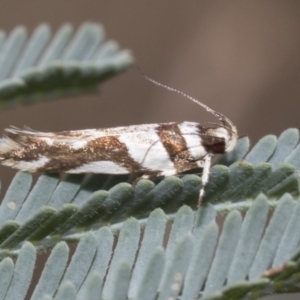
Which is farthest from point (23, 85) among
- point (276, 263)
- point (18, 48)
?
point (276, 263)

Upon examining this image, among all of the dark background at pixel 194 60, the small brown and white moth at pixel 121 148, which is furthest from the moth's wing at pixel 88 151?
the dark background at pixel 194 60

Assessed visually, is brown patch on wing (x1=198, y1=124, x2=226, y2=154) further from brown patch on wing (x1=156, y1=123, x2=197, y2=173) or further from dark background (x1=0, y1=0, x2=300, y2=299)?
dark background (x1=0, y1=0, x2=300, y2=299)

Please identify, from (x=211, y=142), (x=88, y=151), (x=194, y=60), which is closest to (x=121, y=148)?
(x=88, y=151)

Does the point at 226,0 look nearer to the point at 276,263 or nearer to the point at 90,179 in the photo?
the point at 90,179

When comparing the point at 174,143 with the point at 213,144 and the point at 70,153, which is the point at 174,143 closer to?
the point at 213,144

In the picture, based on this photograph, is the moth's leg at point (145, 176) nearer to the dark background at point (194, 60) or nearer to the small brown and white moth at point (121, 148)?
the small brown and white moth at point (121, 148)

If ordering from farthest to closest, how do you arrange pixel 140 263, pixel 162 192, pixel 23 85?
1. pixel 23 85
2. pixel 162 192
3. pixel 140 263

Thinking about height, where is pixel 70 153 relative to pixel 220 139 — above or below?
below
